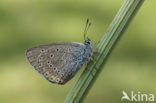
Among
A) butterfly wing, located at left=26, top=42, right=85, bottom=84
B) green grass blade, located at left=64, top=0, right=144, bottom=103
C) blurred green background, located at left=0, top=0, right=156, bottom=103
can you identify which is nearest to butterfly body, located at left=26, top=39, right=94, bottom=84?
butterfly wing, located at left=26, top=42, right=85, bottom=84

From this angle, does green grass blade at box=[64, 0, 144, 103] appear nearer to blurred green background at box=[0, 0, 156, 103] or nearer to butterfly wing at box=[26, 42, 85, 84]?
butterfly wing at box=[26, 42, 85, 84]

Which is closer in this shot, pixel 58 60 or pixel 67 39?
pixel 58 60

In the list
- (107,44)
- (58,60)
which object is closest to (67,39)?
(58,60)

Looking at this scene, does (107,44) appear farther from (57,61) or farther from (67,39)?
(67,39)

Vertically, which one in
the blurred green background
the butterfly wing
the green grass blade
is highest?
the green grass blade

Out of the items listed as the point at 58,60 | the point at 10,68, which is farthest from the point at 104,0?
the point at 58,60

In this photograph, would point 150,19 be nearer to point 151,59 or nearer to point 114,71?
point 151,59
